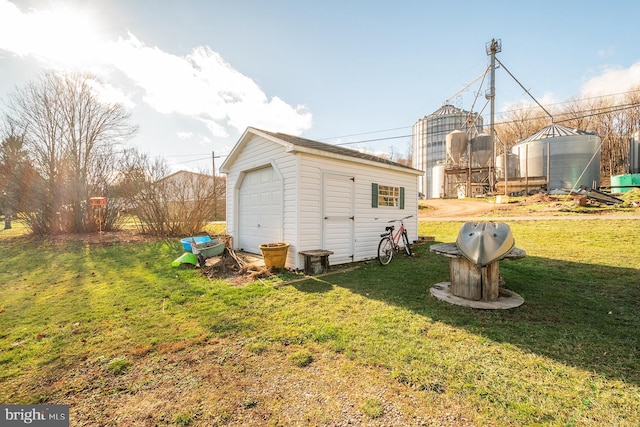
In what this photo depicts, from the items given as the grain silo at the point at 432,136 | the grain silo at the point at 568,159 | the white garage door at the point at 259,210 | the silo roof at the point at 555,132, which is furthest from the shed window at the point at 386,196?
the grain silo at the point at 432,136

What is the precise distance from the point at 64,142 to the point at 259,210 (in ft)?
44.2

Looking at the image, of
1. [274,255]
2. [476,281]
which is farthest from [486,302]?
[274,255]

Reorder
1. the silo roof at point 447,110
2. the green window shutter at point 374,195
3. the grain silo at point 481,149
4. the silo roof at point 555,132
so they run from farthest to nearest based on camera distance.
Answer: the silo roof at point 447,110
the grain silo at point 481,149
the silo roof at point 555,132
the green window shutter at point 374,195

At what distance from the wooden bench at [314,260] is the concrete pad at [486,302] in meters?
2.44

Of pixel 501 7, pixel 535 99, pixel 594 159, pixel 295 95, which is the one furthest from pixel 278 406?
pixel 535 99

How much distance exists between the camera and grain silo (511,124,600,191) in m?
20.6

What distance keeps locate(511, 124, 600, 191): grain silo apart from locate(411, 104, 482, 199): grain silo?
10.8 metres

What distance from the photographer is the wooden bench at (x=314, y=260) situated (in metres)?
5.90

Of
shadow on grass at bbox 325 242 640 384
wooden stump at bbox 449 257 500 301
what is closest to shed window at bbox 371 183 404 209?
shadow on grass at bbox 325 242 640 384

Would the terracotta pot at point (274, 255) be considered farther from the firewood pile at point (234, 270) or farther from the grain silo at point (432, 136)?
the grain silo at point (432, 136)

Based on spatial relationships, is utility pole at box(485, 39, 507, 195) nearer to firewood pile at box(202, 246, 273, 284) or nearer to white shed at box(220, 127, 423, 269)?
white shed at box(220, 127, 423, 269)

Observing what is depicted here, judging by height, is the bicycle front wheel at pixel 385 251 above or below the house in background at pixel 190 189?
below

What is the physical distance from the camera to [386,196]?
8.18 metres

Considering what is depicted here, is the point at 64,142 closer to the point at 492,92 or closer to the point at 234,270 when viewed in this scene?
the point at 234,270
